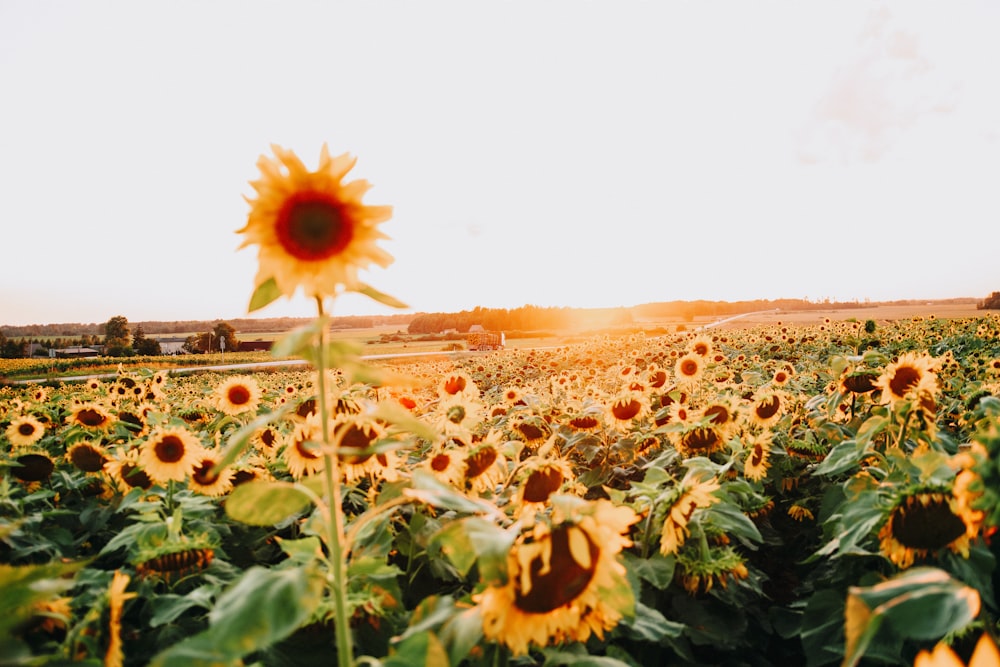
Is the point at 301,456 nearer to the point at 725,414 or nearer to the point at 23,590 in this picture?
the point at 23,590

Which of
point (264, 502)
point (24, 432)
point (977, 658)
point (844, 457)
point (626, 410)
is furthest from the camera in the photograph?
point (626, 410)

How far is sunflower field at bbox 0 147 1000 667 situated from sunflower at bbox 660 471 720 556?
0.01 metres

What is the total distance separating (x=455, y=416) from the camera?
332 cm

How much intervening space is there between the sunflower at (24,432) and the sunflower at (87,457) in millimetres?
843

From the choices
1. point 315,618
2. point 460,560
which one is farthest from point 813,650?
point 315,618

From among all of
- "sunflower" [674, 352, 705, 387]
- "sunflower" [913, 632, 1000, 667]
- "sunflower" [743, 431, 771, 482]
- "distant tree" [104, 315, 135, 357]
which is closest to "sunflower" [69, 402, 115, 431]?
"sunflower" [743, 431, 771, 482]

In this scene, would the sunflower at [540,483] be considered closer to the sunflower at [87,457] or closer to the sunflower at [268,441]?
the sunflower at [268,441]

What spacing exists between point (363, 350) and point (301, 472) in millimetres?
1989

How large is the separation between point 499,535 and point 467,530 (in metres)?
0.07

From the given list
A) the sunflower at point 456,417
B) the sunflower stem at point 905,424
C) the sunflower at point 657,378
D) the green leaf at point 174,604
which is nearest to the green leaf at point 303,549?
the green leaf at point 174,604

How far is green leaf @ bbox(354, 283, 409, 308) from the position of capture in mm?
1145

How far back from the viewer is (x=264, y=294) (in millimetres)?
1224

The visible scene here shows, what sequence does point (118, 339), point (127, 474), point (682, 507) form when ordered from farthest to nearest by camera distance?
point (118, 339) → point (127, 474) → point (682, 507)

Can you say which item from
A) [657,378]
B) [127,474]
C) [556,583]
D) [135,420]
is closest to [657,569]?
[556,583]
